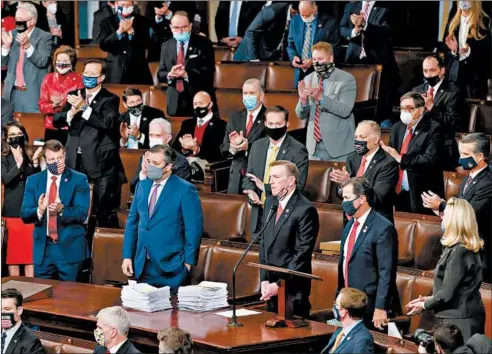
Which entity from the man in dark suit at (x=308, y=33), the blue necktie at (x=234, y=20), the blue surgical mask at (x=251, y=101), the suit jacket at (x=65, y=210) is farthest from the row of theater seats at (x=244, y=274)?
the blue necktie at (x=234, y=20)

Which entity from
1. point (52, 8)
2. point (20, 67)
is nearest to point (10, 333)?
point (20, 67)

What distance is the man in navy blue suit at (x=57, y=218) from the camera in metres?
7.81

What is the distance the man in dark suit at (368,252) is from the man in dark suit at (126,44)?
3.89 m

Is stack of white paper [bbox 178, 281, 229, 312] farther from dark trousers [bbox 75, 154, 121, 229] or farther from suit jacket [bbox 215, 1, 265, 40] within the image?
suit jacket [bbox 215, 1, 265, 40]

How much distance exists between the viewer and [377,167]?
711cm

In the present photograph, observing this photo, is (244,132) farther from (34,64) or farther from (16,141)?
(34,64)

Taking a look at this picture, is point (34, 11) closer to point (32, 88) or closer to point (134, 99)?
point (32, 88)

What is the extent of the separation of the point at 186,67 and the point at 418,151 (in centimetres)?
224

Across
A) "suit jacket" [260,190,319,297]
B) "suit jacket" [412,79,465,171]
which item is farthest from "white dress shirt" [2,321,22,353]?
"suit jacket" [412,79,465,171]

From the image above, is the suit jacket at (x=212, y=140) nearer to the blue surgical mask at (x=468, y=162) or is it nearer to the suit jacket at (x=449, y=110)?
the suit jacket at (x=449, y=110)

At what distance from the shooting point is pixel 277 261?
6.64m

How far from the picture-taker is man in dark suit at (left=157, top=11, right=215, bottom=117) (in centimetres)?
925

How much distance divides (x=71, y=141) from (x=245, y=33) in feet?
7.93

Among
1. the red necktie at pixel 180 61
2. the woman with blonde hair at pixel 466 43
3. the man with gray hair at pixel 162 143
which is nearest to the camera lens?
the man with gray hair at pixel 162 143
